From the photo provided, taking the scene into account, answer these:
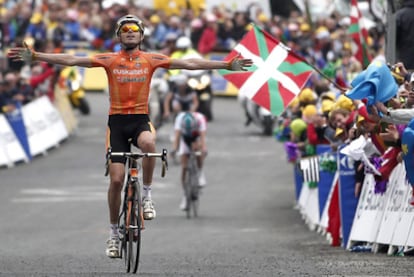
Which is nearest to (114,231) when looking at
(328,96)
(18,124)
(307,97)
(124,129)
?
(124,129)

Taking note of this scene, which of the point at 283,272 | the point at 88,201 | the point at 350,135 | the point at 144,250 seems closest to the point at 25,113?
the point at 88,201

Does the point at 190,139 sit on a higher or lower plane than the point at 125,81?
lower

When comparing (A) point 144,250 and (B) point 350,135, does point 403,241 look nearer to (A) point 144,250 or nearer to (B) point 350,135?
(B) point 350,135

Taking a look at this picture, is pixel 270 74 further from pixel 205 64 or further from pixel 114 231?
pixel 114 231

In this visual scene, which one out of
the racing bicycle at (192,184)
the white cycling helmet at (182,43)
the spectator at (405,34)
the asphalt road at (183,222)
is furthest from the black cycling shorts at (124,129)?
the white cycling helmet at (182,43)

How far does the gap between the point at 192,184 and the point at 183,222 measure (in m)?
1.04

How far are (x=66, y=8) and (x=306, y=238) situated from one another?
2684 centimetres

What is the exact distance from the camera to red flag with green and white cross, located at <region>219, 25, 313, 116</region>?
1812 cm

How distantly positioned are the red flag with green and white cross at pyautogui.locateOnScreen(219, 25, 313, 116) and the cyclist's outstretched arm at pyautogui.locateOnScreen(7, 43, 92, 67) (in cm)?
380

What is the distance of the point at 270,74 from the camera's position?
18.2 meters

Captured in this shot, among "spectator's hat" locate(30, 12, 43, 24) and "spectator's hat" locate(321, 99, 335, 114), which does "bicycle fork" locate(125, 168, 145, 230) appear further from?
"spectator's hat" locate(30, 12, 43, 24)

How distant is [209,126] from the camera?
37.6 meters

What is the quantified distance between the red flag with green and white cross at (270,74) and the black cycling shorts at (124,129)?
3618 millimetres

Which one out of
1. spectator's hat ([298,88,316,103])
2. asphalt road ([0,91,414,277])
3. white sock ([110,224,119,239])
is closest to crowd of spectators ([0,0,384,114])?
asphalt road ([0,91,414,277])
